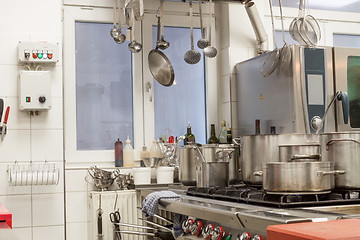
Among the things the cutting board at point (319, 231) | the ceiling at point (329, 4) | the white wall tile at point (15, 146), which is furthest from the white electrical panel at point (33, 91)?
the cutting board at point (319, 231)

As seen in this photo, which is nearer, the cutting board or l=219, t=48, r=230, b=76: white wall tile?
the cutting board

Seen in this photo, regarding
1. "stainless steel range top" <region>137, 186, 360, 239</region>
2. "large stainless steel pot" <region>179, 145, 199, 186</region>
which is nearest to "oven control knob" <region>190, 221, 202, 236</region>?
"stainless steel range top" <region>137, 186, 360, 239</region>

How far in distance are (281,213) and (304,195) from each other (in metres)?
0.30

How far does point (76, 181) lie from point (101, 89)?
2.20 feet

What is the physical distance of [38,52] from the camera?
3.25m

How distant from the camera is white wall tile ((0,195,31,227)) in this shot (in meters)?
3.20

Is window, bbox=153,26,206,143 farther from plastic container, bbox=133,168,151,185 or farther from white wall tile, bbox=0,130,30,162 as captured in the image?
white wall tile, bbox=0,130,30,162

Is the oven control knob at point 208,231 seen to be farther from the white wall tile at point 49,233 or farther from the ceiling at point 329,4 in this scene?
the ceiling at point 329,4

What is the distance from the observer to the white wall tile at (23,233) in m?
3.19

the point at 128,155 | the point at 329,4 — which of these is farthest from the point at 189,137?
the point at 329,4

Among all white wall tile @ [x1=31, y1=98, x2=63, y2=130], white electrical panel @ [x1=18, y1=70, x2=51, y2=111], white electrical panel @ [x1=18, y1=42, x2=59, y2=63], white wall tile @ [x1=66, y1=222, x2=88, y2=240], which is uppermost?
white electrical panel @ [x1=18, y1=42, x2=59, y2=63]

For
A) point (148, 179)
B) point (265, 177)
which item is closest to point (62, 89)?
point (148, 179)

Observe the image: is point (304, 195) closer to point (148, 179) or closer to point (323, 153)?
point (323, 153)

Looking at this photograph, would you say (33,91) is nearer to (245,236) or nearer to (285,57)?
(285,57)
